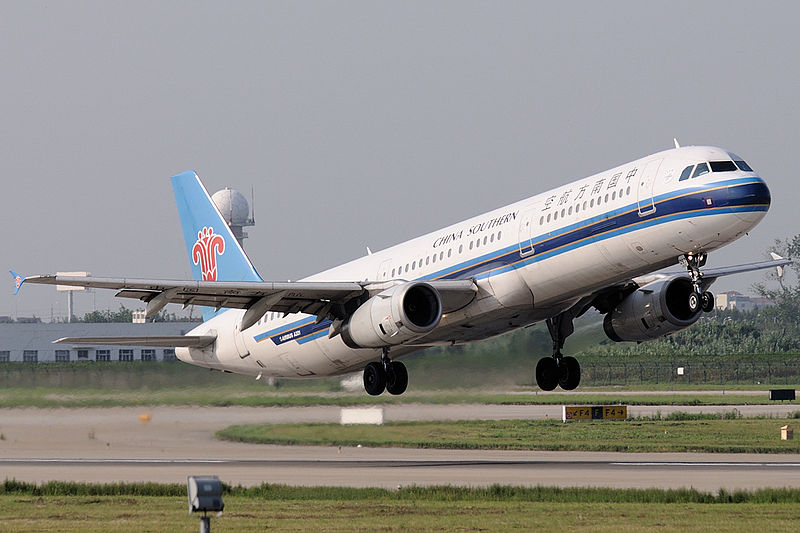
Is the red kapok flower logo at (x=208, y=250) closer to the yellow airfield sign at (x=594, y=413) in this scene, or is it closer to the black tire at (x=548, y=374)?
the black tire at (x=548, y=374)

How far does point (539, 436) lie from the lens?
54.2 m

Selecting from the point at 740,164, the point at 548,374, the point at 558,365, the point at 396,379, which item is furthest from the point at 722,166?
the point at 396,379

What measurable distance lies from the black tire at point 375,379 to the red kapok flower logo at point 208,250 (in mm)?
12066

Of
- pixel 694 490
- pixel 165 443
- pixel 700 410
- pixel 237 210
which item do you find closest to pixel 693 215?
pixel 694 490

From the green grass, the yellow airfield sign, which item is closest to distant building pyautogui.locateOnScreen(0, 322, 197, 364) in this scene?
the yellow airfield sign

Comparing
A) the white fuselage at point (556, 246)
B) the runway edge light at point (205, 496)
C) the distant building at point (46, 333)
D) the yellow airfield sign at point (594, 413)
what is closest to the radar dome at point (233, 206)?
the distant building at point (46, 333)

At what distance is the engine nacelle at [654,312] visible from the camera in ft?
123

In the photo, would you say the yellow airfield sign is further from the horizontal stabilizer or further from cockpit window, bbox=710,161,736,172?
cockpit window, bbox=710,161,736,172

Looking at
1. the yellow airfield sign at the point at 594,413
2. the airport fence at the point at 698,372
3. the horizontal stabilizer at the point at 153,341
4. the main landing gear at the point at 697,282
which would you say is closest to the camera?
the main landing gear at the point at 697,282

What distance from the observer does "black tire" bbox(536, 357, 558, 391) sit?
40.4 meters

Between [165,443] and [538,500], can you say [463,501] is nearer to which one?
[538,500]

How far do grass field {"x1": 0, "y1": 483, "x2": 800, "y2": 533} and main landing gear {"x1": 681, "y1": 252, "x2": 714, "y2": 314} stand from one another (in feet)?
16.5

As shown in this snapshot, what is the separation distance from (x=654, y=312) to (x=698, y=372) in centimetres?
6345

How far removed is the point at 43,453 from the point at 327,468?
1323cm
